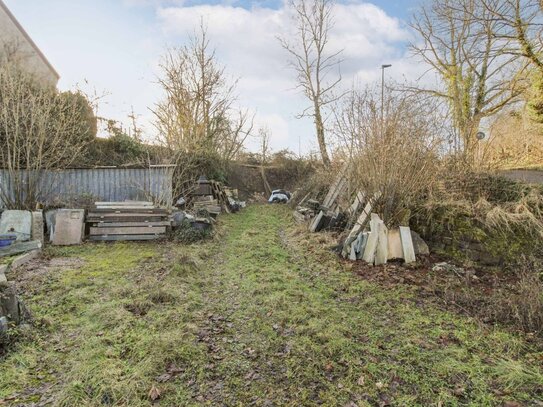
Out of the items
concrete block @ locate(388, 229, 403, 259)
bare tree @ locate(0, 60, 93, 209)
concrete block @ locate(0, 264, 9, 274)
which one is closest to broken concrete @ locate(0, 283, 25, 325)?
concrete block @ locate(0, 264, 9, 274)

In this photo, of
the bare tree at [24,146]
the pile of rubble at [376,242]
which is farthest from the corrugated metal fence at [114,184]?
the pile of rubble at [376,242]

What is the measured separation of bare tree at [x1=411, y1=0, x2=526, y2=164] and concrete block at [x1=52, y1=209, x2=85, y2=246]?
9.31m

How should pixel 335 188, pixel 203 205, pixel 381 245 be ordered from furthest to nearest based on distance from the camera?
pixel 203 205 < pixel 335 188 < pixel 381 245

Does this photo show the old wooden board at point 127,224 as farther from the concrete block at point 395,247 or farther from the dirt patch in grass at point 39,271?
the concrete block at point 395,247

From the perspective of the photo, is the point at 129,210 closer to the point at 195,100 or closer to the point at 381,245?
the point at 381,245

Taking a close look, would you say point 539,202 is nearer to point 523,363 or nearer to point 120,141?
point 523,363

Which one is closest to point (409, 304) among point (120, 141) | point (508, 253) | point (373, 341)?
point (373, 341)

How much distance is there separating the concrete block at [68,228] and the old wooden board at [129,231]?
13.3 inches

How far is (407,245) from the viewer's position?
5.98 meters

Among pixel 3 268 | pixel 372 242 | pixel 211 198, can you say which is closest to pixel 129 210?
pixel 3 268

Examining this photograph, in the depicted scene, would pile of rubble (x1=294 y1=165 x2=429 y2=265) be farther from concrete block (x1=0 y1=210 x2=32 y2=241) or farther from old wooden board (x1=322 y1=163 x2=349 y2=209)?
concrete block (x1=0 y1=210 x2=32 y2=241)

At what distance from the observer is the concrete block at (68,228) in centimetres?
761

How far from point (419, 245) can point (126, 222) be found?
278 inches

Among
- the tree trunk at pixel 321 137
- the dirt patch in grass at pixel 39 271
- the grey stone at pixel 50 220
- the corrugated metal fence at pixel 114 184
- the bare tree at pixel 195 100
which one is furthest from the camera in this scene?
the bare tree at pixel 195 100
